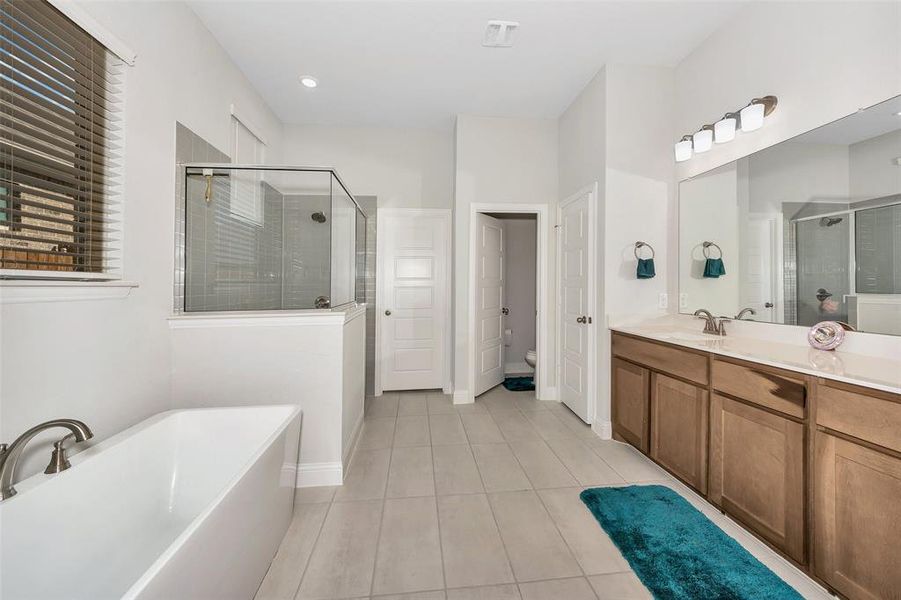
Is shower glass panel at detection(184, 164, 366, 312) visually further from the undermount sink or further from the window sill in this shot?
the undermount sink

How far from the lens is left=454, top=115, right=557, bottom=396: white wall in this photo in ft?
12.0

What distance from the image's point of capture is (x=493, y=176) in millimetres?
3691

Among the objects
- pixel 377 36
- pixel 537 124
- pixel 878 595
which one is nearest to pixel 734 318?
pixel 878 595

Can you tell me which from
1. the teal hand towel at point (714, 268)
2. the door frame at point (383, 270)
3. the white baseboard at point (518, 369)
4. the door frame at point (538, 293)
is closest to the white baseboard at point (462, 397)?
the door frame at point (538, 293)

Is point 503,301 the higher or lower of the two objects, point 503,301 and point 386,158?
the lower

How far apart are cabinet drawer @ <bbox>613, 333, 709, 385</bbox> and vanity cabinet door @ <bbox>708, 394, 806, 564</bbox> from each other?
0.17 meters

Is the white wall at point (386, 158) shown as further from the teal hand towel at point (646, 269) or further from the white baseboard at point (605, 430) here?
the white baseboard at point (605, 430)

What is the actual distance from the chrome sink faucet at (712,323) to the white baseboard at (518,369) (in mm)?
2794

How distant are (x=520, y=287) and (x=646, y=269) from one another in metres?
2.53

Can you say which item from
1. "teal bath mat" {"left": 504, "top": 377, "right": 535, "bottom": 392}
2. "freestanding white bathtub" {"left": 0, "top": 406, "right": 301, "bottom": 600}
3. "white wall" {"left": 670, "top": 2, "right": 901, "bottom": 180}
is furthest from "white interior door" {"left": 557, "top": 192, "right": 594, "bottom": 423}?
"freestanding white bathtub" {"left": 0, "top": 406, "right": 301, "bottom": 600}

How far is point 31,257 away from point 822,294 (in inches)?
136

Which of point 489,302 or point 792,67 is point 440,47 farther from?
point 489,302

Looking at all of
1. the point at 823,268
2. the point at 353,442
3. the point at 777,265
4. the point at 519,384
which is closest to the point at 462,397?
the point at 519,384

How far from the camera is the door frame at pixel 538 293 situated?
12.1ft
